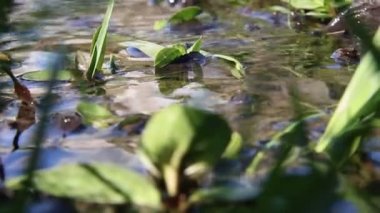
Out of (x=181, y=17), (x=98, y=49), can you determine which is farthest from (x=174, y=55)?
(x=181, y=17)

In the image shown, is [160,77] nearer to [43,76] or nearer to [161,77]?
[161,77]

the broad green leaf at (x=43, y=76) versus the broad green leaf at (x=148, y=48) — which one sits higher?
the broad green leaf at (x=43, y=76)

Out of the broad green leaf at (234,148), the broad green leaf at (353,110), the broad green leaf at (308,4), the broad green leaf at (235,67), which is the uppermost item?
the broad green leaf at (353,110)

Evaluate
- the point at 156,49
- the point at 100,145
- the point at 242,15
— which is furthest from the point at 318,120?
the point at 242,15

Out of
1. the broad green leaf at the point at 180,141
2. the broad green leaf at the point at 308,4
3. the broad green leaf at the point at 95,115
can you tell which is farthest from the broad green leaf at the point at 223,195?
the broad green leaf at the point at 308,4

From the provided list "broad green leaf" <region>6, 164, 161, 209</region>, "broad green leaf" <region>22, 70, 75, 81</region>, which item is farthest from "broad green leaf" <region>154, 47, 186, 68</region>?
"broad green leaf" <region>6, 164, 161, 209</region>

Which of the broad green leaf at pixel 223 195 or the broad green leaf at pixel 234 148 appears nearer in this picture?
the broad green leaf at pixel 223 195

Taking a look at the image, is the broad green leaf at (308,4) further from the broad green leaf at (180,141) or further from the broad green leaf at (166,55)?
the broad green leaf at (180,141)

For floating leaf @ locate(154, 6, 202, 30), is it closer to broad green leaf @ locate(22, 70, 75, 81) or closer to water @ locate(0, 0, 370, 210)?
water @ locate(0, 0, 370, 210)
